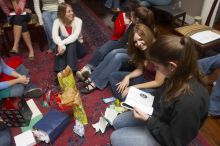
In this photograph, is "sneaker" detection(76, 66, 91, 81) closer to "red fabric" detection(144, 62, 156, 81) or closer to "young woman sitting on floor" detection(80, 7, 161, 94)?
"young woman sitting on floor" detection(80, 7, 161, 94)

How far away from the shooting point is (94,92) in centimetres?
242

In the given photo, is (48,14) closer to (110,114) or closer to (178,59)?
(110,114)

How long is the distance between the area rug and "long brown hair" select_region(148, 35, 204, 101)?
0.91 meters

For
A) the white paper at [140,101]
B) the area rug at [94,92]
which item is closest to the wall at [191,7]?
the area rug at [94,92]

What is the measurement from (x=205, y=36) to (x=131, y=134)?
1.47m

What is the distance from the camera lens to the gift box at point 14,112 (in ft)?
6.31

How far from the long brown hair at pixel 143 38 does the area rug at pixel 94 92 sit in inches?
20.7

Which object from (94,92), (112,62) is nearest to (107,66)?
(112,62)

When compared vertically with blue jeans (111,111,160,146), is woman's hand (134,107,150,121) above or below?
above

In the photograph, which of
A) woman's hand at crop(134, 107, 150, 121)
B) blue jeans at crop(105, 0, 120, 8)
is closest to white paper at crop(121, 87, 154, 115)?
woman's hand at crop(134, 107, 150, 121)

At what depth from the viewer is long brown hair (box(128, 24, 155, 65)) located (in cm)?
190

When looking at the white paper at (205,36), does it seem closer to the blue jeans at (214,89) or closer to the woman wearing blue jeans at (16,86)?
the blue jeans at (214,89)

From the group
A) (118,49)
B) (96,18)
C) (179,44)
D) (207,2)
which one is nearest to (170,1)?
(207,2)

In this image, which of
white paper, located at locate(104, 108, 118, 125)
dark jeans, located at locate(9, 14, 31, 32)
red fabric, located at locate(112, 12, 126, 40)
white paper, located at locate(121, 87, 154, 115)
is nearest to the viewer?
white paper, located at locate(121, 87, 154, 115)
